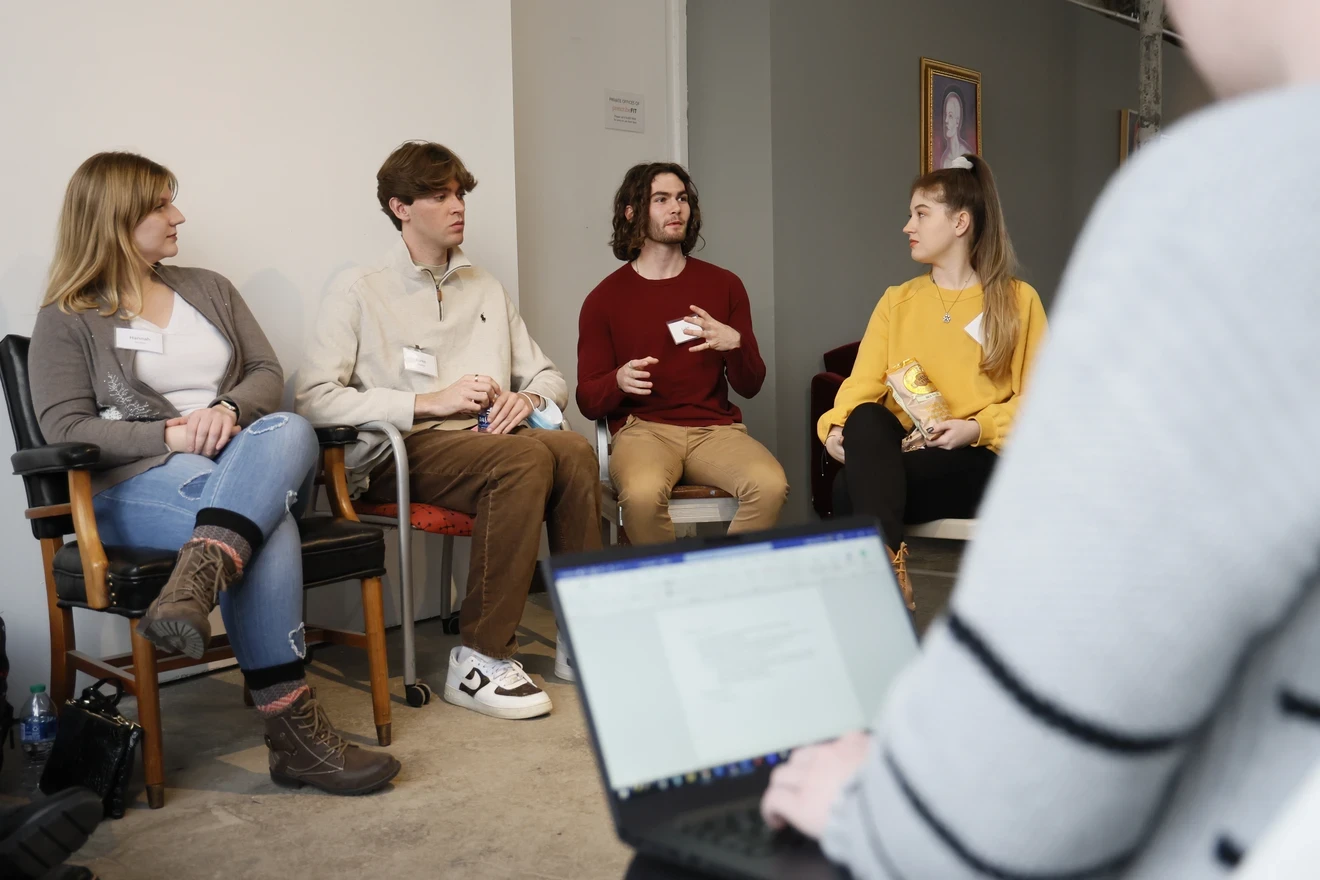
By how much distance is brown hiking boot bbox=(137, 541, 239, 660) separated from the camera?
6.44 feet

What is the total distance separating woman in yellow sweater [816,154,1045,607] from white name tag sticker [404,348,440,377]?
1.07m

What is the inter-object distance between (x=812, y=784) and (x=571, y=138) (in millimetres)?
3861

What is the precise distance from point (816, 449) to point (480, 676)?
8.27 ft

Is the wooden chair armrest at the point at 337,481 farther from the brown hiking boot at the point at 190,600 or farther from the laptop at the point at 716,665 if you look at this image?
the laptop at the point at 716,665

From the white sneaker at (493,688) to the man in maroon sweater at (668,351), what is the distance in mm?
600

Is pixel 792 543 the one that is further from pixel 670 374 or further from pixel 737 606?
pixel 670 374

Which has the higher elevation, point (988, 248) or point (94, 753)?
point (988, 248)

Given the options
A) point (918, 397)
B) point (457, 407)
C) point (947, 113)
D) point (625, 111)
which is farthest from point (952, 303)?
point (947, 113)

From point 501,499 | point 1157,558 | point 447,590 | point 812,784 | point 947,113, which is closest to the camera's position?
point 1157,558

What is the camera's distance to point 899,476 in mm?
2650

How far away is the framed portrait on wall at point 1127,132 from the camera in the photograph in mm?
7141

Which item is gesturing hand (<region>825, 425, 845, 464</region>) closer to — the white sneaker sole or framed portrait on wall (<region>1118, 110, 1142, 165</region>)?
the white sneaker sole

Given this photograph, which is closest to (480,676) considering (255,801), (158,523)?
(255,801)

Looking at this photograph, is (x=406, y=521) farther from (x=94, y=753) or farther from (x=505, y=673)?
(x=94, y=753)
